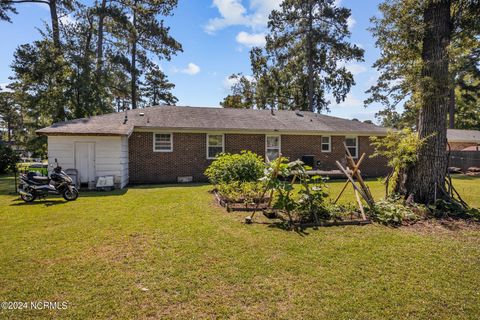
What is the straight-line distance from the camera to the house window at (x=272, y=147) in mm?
14336

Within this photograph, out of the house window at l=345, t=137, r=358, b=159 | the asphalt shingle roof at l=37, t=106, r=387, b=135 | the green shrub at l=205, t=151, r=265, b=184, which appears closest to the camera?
the green shrub at l=205, t=151, r=265, b=184

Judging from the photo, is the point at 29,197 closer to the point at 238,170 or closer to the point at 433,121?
the point at 238,170

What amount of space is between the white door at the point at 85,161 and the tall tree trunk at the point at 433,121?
443 inches

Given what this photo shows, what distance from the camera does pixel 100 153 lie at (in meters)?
10.7

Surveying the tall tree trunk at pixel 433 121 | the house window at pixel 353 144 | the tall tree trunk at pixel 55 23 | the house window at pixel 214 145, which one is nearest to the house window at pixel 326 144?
the house window at pixel 353 144

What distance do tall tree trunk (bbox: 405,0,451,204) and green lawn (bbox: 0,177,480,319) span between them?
1626 mm

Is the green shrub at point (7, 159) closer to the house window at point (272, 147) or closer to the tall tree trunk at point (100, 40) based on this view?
the tall tree trunk at point (100, 40)

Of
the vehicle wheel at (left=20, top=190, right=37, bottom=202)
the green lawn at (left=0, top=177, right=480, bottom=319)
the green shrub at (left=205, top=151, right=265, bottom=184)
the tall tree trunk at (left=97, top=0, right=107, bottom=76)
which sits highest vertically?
the tall tree trunk at (left=97, top=0, right=107, bottom=76)

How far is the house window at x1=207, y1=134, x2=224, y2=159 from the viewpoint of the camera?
13499mm

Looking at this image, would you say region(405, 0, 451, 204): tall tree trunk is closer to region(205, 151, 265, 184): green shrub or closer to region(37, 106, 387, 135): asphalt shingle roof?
region(205, 151, 265, 184): green shrub

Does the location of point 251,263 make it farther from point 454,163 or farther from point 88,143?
point 454,163

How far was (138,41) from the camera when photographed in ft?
71.7

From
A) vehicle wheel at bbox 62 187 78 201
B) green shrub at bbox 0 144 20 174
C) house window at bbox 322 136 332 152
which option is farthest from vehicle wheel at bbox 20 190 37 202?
green shrub at bbox 0 144 20 174

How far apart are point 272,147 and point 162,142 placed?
5758mm
